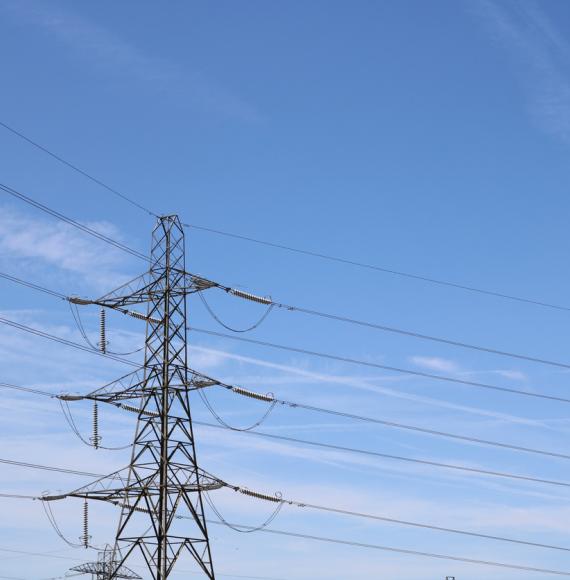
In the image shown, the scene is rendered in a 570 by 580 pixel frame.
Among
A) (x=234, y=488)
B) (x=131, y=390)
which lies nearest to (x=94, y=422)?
(x=131, y=390)

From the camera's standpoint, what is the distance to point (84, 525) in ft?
209

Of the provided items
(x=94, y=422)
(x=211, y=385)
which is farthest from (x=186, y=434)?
(x=94, y=422)

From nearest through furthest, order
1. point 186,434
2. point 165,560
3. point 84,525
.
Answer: point 165,560 → point 186,434 → point 84,525

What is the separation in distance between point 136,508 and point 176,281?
13724 millimetres

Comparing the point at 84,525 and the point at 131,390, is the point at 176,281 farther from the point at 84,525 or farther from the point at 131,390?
the point at 84,525

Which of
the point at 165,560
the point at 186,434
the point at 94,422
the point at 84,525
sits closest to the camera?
the point at 165,560

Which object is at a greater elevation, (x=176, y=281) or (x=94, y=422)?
(x=176, y=281)

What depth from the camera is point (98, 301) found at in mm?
57625

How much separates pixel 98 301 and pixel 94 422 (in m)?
7.71

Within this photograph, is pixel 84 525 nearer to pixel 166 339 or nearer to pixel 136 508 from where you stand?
pixel 136 508

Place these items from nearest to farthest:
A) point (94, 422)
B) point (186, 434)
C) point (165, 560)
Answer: point (165, 560)
point (186, 434)
point (94, 422)

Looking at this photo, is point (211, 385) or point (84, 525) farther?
point (84, 525)

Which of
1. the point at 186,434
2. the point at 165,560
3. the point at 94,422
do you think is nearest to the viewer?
the point at 165,560

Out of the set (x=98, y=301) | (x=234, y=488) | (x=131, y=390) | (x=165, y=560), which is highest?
(x=98, y=301)
